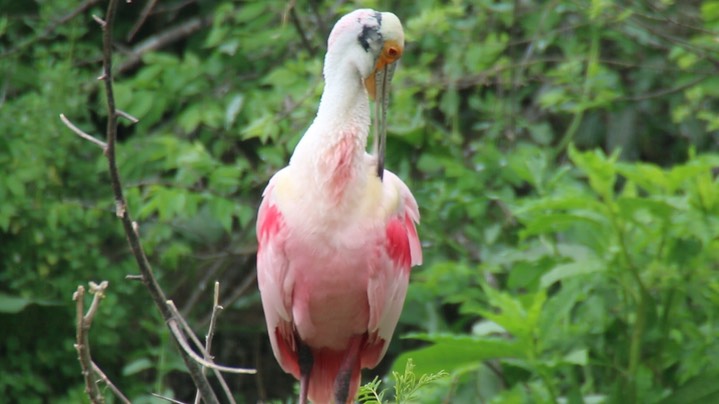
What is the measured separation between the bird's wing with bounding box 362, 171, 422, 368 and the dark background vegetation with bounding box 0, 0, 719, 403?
775 millimetres

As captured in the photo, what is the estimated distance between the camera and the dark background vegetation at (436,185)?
453cm

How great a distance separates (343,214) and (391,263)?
9.7 inches

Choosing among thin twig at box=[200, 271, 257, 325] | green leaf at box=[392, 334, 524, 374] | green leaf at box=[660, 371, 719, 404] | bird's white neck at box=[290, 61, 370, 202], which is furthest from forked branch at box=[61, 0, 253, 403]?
thin twig at box=[200, 271, 257, 325]

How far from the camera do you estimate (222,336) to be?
6723 millimetres

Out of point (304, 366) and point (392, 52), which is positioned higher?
point (392, 52)

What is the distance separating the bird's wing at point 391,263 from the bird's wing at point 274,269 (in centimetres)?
24

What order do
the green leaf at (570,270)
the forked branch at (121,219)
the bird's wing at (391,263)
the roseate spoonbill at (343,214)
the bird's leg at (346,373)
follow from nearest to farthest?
the forked branch at (121,219)
the roseate spoonbill at (343,214)
the bird's wing at (391,263)
the bird's leg at (346,373)
the green leaf at (570,270)

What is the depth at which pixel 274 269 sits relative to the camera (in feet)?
11.4

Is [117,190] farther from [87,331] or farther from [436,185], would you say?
[436,185]

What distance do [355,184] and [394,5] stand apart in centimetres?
283

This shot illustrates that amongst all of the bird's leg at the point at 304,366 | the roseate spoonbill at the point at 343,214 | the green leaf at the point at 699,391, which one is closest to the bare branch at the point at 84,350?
the roseate spoonbill at the point at 343,214

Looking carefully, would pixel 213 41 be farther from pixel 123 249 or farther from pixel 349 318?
pixel 349 318

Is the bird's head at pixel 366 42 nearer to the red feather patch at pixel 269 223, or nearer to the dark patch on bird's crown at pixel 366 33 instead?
the dark patch on bird's crown at pixel 366 33

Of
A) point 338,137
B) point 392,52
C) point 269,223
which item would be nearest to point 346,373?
point 269,223
